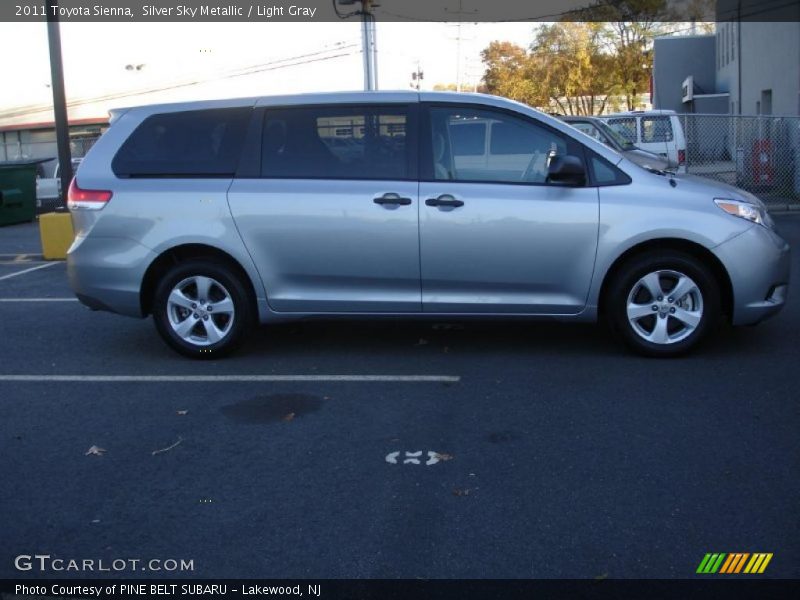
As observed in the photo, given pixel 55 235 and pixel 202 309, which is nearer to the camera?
pixel 202 309

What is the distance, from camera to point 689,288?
21.8ft

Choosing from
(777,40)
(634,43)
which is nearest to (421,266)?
(777,40)

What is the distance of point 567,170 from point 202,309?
2.82m

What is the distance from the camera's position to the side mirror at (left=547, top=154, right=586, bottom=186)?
256 inches

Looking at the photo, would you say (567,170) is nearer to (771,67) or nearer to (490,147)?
(490,147)

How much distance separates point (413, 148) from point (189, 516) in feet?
11.1

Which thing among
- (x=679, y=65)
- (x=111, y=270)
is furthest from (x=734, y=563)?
(x=679, y=65)

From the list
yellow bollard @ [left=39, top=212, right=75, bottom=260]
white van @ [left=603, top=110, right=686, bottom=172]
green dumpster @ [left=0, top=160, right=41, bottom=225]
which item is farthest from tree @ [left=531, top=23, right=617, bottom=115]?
yellow bollard @ [left=39, top=212, right=75, bottom=260]

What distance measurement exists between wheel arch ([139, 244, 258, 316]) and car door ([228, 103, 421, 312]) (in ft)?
0.54

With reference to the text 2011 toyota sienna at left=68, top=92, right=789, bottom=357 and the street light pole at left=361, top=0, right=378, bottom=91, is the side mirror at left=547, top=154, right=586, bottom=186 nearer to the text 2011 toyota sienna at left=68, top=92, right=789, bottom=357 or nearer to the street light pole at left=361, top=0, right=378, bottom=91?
the text 2011 toyota sienna at left=68, top=92, right=789, bottom=357

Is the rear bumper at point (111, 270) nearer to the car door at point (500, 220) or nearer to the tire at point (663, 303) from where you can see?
the car door at point (500, 220)

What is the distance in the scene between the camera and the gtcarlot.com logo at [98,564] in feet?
12.7

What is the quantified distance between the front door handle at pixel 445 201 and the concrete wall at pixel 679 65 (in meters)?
39.1

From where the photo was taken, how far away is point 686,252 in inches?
265
